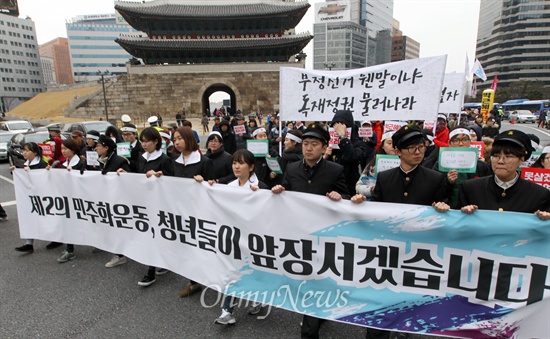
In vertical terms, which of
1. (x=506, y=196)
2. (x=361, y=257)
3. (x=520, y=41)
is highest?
(x=520, y=41)

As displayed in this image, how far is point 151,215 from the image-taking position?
3.30 m

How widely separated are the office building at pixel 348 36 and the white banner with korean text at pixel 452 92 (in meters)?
72.8

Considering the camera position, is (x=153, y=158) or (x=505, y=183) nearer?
(x=505, y=183)

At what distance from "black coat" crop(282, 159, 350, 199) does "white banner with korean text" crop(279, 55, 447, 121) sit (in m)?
1.61

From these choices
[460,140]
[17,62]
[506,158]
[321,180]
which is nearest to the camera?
[506,158]

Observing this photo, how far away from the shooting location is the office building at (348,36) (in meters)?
82.2

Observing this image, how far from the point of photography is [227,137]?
6.33 metres

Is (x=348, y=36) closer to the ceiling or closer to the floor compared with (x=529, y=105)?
closer to the ceiling

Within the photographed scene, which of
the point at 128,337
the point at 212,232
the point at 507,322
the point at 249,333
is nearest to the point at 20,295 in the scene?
the point at 128,337

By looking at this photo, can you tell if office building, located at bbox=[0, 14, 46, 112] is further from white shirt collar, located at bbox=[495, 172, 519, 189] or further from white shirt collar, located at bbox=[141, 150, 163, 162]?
white shirt collar, located at bbox=[495, 172, 519, 189]

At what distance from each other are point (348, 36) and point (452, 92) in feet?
274

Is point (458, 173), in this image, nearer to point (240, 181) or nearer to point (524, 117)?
point (240, 181)

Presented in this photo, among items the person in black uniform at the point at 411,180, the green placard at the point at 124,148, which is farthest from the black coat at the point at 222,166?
the green placard at the point at 124,148

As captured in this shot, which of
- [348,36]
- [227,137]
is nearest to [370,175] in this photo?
[227,137]
